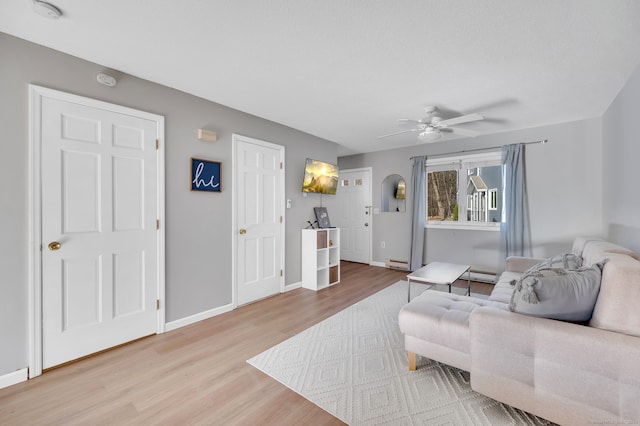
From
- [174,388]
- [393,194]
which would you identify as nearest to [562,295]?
[174,388]

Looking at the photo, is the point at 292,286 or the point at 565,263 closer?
the point at 565,263

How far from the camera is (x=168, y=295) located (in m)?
2.80

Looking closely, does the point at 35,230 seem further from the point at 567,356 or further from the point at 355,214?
the point at 355,214

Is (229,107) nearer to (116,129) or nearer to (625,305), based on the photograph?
(116,129)

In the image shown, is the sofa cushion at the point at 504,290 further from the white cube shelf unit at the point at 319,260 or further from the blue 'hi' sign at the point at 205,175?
the blue 'hi' sign at the point at 205,175

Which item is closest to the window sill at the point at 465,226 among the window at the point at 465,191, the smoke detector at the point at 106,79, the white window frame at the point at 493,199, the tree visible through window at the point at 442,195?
the window at the point at 465,191

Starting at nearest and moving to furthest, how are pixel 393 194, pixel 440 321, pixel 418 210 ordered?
pixel 440 321 < pixel 418 210 < pixel 393 194

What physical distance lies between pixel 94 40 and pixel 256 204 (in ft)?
7.21

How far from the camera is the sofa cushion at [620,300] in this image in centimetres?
131

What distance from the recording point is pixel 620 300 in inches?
53.1

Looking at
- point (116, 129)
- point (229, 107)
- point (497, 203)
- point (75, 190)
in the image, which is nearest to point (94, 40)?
point (116, 129)

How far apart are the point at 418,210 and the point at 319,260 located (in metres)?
2.23

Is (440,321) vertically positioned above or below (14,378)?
above

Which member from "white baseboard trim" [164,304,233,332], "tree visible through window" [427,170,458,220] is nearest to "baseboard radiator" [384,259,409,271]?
"tree visible through window" [427,170,458,220]
